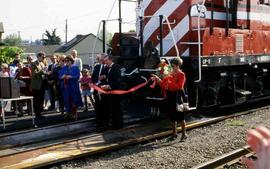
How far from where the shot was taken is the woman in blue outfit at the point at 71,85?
10.4 meters

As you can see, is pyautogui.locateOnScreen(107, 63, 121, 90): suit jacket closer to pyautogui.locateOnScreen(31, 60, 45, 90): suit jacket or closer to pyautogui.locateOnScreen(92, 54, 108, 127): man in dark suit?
pyautogui.locateOnScreen(92, 54, 108, 127): man in dark suit

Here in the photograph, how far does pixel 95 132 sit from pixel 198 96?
123 inches

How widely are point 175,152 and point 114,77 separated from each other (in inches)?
103

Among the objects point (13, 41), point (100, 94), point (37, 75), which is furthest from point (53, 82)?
point (13, 41)

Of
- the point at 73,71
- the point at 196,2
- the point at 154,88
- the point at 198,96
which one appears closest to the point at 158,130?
the point at 154,88

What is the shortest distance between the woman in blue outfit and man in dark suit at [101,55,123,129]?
130 cm

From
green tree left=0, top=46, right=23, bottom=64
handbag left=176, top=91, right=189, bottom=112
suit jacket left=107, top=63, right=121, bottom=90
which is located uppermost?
green tree left=0, top=46, right=23, bottom=64

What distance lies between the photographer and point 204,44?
33.7 feet

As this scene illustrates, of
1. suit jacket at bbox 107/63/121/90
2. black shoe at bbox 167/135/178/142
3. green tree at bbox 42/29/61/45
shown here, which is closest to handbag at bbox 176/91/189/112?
black shoe at bbox 167/135/178/142

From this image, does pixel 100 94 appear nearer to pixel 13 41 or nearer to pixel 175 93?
pixel 175 93

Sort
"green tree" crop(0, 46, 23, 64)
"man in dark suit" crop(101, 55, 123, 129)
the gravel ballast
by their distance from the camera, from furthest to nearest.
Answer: "green tree" crop(0, 46, 23, 64) < "man in dark suit" crop(101, 55, 123, 129) < the gravel ballast

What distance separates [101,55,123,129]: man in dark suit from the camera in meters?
9.20

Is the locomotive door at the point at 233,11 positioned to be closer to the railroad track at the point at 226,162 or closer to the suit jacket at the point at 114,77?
the suit jacket at the point at 114,77

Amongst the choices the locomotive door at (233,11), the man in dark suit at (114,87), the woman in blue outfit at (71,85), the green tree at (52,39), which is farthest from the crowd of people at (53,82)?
the green tree at (52,39)
